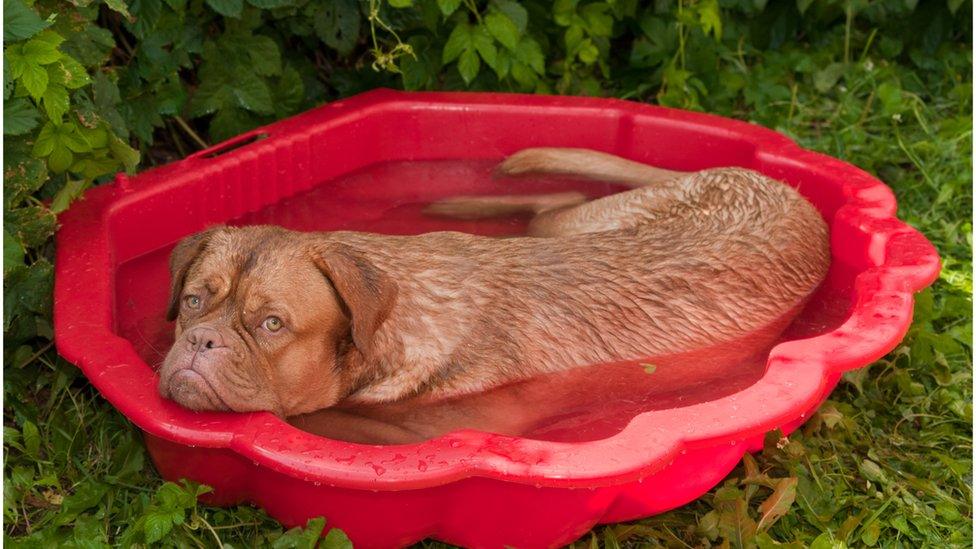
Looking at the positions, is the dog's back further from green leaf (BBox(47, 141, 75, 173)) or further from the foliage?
green leaf (BBox(47, 141, 75, 173))

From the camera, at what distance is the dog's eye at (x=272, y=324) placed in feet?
13.5

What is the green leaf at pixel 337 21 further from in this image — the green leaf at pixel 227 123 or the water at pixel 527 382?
the water at pixel 527 382

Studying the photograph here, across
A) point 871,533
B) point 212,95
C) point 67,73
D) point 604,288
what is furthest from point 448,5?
point 871,533

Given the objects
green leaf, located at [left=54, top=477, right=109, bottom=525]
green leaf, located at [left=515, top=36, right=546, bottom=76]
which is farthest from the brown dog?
green leaf, located at [left=515, top=36, right=546, bottom=76]

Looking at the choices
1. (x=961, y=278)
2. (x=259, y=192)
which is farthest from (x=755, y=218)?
(x=259, y=192)

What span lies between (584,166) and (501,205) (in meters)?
0.54

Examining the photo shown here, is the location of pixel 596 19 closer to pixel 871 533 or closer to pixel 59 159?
pixel 59 159

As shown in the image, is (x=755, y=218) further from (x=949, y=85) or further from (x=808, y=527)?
(x=949, y=85)

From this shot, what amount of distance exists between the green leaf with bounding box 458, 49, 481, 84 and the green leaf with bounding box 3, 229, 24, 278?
2.81m

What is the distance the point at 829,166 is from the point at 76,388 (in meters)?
3.96

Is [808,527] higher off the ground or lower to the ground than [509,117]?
lower

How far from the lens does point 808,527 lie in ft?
14.5

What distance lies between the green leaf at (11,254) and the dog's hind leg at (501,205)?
2308 mm

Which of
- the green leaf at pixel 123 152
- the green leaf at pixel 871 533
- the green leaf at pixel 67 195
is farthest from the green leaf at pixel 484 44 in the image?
the green leaf at pixel 871 533
